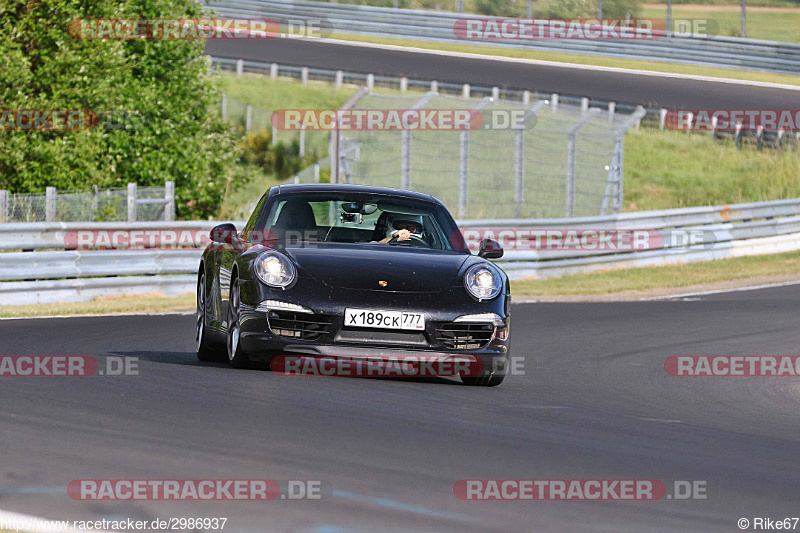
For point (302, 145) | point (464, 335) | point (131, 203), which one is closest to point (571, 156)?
point (131, 203)

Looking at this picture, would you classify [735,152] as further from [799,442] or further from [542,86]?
[799,442]

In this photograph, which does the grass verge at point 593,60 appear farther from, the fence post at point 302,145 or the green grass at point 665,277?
the green grass at point 665,277

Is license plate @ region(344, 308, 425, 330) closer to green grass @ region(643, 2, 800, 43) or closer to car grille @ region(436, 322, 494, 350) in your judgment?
car grille @ region(436, 322, 494, 350)

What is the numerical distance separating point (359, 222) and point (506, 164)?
25.0 metres

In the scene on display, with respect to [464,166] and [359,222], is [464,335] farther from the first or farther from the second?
[464,166]

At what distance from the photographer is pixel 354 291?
903cm

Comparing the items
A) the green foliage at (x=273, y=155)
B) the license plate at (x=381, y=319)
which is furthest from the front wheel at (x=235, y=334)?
the green foliage at (x=273, y=155)

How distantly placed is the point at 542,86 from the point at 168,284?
904 inches

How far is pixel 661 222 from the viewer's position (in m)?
24.1

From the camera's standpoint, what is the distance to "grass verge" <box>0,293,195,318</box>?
15.3 metres

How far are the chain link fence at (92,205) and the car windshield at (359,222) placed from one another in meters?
8.14

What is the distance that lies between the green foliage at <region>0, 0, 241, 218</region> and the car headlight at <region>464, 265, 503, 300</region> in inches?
555
